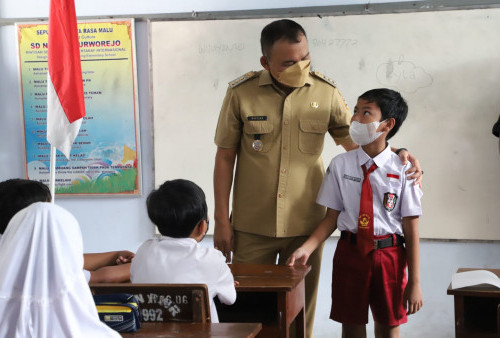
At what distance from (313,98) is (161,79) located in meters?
1.72

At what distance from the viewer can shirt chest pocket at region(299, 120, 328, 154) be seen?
291 centimetres

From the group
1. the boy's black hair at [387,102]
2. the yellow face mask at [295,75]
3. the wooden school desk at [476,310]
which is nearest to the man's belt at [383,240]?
the wooden school desk at [476,310]

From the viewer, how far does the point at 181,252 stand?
2.20 m

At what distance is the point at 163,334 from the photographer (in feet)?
6.02

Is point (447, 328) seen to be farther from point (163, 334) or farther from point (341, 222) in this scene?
point (163, 334)

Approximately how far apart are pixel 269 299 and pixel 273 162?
57 centimetres

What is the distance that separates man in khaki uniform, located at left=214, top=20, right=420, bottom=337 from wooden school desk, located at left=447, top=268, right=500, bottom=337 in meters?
0.68

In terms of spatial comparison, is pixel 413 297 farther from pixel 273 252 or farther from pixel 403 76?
pixel 403 76

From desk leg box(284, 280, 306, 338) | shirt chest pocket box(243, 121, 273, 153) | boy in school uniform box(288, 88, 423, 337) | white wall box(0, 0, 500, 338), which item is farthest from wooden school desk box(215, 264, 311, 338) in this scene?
white wall box(0, 0, 500, 338)

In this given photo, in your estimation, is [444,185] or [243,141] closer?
[243,141]

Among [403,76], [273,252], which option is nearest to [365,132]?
[273,252]

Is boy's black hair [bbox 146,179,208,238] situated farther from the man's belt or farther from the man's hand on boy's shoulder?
the man's hand on boy's shoulder

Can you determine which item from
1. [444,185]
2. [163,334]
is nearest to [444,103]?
[444,185]

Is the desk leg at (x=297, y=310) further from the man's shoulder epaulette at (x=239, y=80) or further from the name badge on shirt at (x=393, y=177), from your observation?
the man's shoulder epaulette at (x=239, y=80)
